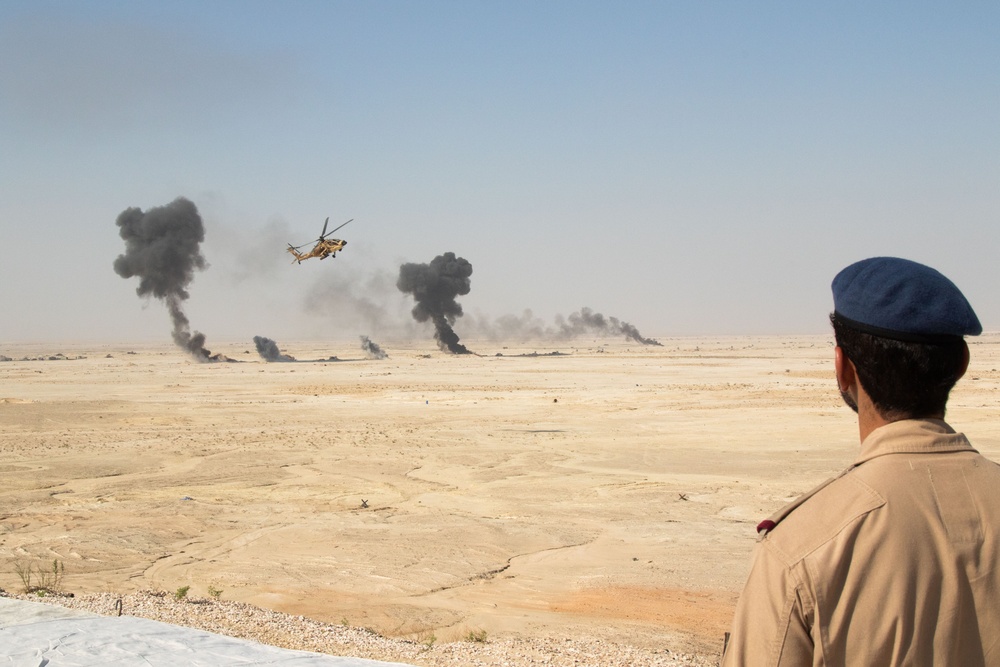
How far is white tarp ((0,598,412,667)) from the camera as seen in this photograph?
5.84 metres

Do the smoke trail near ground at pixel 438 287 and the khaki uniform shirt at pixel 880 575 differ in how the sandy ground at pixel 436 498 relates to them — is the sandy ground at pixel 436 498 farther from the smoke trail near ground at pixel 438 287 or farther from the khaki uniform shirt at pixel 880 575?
the smoke trail near ground at pixel 438 287

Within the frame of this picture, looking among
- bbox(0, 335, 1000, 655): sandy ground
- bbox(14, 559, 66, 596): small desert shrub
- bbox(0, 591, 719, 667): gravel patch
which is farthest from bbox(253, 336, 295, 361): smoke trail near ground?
bbox(0, 591, 719, 667): gravel patch

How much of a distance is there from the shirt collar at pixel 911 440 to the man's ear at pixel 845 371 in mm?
138

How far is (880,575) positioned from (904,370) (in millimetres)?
463

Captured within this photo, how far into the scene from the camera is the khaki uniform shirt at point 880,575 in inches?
73.6

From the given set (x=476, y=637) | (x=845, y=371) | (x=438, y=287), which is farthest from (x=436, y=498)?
(x=438, y=287)

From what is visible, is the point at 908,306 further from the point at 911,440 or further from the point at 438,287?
the point at 438,287

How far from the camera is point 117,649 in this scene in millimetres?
6016

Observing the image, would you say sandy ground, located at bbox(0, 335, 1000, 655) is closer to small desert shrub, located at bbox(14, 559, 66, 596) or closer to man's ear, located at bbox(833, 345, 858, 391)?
small desert shrub, located at bbox(14, 559, 66, 596)

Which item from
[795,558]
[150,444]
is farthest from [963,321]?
[150,444]

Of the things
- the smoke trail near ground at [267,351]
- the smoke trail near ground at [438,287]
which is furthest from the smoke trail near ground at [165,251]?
the smoke trail near ground at [438,287]

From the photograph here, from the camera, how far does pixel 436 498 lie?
16.5 m

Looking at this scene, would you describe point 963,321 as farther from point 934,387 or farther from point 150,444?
point 150,444

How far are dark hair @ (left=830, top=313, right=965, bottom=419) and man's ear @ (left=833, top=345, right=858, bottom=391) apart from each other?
26 mm
